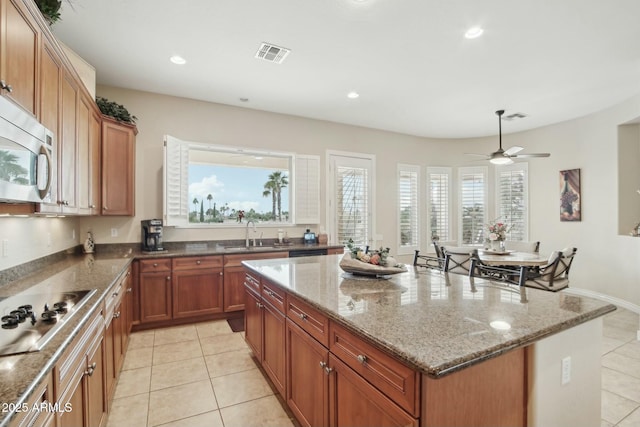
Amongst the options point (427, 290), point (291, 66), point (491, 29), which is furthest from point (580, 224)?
point (291, 66)

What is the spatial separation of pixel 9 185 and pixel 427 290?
2220 millimetres

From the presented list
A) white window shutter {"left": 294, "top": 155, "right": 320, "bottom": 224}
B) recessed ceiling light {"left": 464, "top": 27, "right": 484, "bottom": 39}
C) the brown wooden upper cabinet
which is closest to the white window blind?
white window shutter {"left": 294, "top": 155, "right": 320, "bottom": 224}

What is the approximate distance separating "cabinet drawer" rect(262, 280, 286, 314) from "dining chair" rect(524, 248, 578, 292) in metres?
3.10

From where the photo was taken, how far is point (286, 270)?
263 cm

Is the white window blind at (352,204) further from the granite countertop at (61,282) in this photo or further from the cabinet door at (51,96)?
the cabinet door at (51,96)

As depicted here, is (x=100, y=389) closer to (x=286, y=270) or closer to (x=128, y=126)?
(x=286, y=270)

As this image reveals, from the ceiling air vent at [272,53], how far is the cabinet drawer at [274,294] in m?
2.29

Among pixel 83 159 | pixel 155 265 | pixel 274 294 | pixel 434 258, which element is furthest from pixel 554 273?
pixel 83 159

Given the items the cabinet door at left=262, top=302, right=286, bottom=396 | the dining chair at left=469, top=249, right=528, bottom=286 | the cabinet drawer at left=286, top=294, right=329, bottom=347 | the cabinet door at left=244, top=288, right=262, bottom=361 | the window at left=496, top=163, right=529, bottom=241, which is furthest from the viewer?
the window at left=496, top=163, right=529, bottom=241

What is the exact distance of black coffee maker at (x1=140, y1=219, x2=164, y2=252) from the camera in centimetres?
398

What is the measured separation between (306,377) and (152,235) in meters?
3.10

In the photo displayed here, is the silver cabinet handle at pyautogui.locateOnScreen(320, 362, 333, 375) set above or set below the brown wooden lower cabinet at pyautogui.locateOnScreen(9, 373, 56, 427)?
below

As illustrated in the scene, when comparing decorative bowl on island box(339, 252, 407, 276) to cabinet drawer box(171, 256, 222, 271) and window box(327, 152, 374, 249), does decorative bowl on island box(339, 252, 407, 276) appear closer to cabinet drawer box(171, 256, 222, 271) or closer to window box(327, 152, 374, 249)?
cabinet drawer box(171, 256, 222, 271)

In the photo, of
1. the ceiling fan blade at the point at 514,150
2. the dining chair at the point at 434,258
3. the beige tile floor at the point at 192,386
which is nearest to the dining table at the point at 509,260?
the dining chair at the point at 434,258
